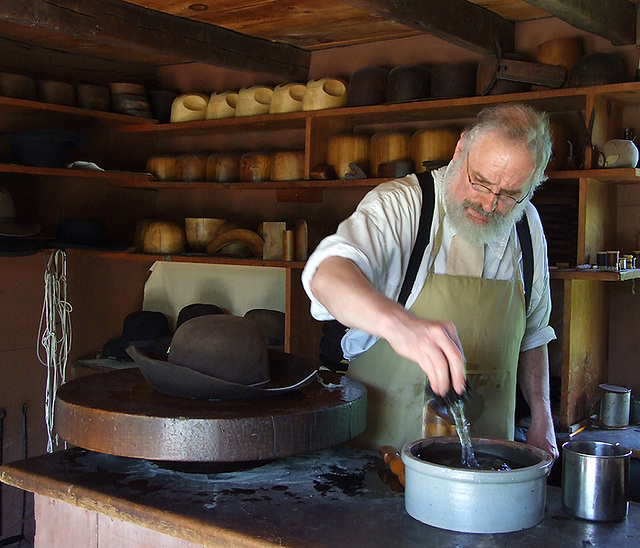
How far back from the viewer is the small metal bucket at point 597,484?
148 centimetres

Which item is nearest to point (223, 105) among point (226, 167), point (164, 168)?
point (226, 167)

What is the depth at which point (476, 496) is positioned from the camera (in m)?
1.39

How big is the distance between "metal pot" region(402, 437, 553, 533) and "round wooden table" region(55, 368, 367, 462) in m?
0.30

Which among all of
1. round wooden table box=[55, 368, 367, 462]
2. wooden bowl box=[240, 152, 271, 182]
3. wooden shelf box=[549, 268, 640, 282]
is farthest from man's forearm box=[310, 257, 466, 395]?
wooden bowl box=[240, 152, 271, 182]

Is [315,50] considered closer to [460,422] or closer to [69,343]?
[69,343]

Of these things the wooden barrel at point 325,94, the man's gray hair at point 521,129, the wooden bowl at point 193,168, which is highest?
the wooden barrel at point 325,94

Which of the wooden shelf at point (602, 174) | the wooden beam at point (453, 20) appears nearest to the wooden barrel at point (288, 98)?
the wooden beam at point (453, 20)

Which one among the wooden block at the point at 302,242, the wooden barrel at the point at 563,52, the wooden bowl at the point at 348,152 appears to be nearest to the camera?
the wooden barrel at the point at 563,52

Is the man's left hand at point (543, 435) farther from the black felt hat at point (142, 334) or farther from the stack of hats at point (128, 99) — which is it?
the stack of hats at point (128, 99)

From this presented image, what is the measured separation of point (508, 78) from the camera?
3.00 m

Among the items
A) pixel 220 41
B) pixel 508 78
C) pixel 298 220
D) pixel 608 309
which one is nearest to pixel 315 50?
pixel 220 41

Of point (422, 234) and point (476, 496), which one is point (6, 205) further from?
point (476, 496)

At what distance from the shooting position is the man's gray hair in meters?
1.88

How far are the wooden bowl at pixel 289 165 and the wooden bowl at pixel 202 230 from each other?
0.45m
